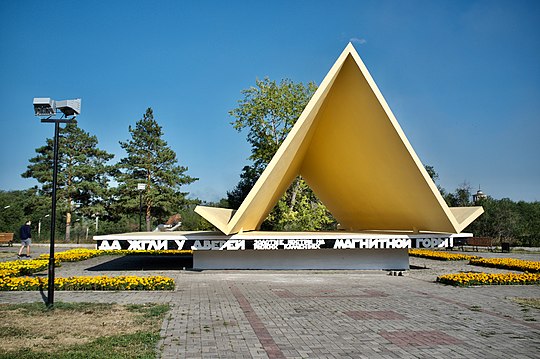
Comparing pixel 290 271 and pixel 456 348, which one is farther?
pixel 290 271

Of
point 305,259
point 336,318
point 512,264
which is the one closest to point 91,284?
point 336,318

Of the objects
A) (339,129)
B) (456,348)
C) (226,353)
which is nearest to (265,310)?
(226,353)

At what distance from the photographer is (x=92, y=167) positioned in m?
36.7

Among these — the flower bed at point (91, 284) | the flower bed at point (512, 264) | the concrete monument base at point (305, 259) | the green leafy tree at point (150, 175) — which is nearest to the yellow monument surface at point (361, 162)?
the concrete monument base at point (305, 259)

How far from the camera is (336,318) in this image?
7.90 meters

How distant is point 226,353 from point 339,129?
12043 mm

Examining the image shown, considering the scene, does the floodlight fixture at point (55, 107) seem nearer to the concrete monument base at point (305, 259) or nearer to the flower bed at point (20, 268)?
the flower bed at point (20, 268)

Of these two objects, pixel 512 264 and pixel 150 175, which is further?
pixel 150 175

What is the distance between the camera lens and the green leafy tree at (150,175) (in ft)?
121

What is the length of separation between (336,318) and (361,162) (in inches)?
370

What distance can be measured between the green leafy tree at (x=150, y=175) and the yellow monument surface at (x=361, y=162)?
20.4 metres

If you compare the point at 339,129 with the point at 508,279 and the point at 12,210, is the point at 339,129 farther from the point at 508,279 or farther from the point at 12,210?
the point at 12,210

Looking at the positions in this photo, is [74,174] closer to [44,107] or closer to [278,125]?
[278,125]

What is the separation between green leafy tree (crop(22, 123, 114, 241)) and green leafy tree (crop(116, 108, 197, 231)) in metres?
1.73
